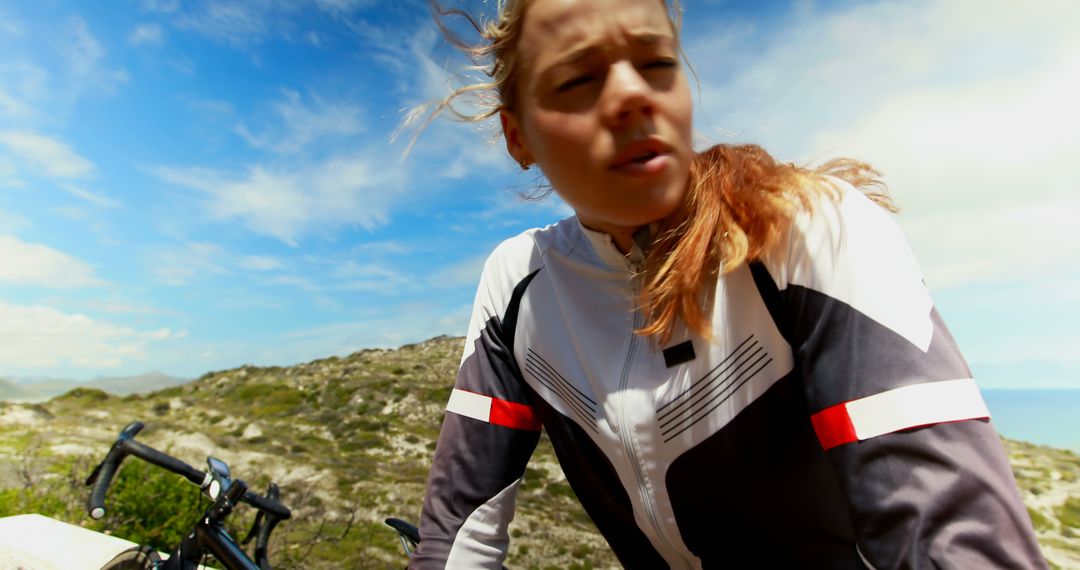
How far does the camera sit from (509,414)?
1567mm

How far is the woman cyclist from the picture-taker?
873mm

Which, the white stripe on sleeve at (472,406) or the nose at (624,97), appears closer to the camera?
the nose at (624,97)

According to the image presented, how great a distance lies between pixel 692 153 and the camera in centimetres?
122

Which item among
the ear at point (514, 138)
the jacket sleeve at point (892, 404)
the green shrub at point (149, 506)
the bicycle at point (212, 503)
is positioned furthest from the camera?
the green shrub at point (149, 506)

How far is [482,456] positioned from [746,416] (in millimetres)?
651

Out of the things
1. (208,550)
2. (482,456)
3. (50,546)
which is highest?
(482,456)

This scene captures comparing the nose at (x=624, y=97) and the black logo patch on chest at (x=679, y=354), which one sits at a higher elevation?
the nose at (x=624, y=97)

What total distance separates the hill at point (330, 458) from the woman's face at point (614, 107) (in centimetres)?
401

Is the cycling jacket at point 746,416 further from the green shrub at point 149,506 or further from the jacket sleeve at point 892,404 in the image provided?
the green shrub at point 149,506

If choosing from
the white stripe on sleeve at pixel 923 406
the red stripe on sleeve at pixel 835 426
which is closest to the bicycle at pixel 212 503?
the red stripe on sleeve at pixel 835 426

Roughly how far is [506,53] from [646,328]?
0.68 meters

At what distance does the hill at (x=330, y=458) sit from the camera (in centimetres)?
506

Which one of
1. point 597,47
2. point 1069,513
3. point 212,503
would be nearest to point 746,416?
point 597,47

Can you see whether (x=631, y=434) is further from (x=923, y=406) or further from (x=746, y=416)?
(x=923, y=406)
